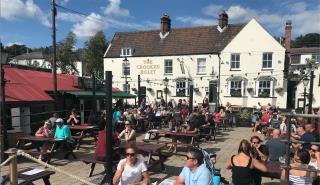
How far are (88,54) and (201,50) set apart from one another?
24.9 metres

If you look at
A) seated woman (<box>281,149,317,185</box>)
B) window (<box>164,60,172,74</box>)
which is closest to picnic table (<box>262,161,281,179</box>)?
seated woman (<box>281,149,317,185</box>)

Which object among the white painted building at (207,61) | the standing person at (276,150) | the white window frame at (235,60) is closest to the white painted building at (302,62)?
the white painted building at (207,61)

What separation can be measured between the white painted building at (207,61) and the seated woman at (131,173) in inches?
841

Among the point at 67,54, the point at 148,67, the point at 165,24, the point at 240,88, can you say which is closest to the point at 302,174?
the point at 240,88

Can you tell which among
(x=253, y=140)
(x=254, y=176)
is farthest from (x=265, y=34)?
(x=254, y=176)

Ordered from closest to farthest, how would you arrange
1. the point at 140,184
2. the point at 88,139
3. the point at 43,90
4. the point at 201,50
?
the point at 140,184 → the point at 88,139 → the point at 43,90 → the point at 201,50

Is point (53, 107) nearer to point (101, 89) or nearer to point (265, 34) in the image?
point (101, 89)

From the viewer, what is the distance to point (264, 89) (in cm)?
2752

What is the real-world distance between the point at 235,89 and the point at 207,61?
12.4ft

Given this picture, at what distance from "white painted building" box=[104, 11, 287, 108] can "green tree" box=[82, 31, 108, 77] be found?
47.2ft

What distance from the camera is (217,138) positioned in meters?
13.8

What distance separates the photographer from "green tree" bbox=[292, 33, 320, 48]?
8938 cm

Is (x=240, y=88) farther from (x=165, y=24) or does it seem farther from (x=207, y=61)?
(x=165, y=24)

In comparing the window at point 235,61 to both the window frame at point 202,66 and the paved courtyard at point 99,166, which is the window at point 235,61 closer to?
the window frame at point 202,66
